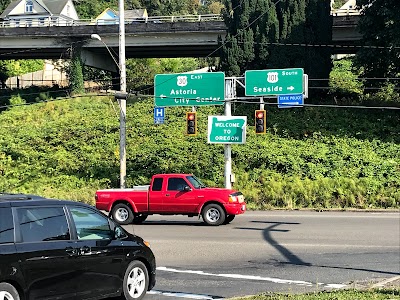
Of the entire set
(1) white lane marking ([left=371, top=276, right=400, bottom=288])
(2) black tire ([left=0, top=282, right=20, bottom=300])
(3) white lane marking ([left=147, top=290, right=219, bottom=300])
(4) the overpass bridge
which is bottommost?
(3) white lane marking ([left=147, top=290, right=219, bottom=300])

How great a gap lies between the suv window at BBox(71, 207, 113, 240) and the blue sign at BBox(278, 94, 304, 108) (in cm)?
1882

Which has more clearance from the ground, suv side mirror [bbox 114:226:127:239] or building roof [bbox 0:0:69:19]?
building roof [bbox 0:0:69:19]

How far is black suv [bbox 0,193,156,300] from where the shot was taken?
7.39 meters

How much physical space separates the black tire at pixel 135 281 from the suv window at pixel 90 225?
2.05 ft

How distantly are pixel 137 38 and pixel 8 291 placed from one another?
148 ft

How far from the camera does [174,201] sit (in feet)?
66.7

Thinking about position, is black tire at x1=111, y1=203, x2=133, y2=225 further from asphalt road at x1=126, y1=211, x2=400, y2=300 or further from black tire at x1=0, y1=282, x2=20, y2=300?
black tire at x1=0, y1=282, x2=20, y2=300

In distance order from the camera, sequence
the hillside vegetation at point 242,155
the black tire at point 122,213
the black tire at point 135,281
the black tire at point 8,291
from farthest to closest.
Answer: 1. the hillside vegetation at point 242,155
2. the black tire at point 122,213
3. the black tire at point 135,281
4. the black tire at point 8,291

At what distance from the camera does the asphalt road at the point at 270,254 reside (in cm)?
1067

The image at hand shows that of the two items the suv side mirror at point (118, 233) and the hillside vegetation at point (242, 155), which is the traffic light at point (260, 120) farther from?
the suv side mirror at point (118, 233)

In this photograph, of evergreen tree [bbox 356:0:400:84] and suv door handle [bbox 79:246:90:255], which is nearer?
suv door handle [bbox 79:246:90:255]

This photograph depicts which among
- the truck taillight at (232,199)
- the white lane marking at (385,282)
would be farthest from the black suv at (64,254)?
the truck taillight at (232,199)

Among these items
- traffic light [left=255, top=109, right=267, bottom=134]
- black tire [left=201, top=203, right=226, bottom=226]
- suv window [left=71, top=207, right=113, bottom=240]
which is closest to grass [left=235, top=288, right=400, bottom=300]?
suv window [left=71, top=207, right=113, bottom=240]

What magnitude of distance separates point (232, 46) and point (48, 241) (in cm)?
3426
